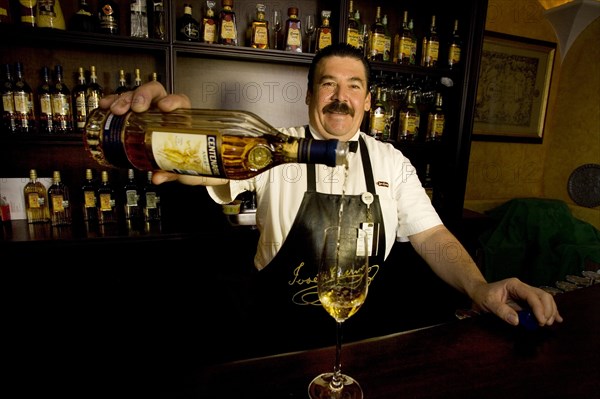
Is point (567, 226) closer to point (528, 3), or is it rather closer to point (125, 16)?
point (528, 3)

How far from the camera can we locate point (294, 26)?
87.7 inches

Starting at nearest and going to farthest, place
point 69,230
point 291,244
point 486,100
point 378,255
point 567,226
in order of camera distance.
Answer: point 291,244 < point 378,255 < point 69,230 < point 567,226 < point 486,100

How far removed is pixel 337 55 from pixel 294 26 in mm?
822

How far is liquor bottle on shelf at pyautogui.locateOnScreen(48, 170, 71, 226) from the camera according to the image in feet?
6.48

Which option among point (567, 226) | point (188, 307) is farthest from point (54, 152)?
point (567, 226)

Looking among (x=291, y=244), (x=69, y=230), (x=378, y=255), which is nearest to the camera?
(x=291, y=244)

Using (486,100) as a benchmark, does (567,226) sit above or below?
below

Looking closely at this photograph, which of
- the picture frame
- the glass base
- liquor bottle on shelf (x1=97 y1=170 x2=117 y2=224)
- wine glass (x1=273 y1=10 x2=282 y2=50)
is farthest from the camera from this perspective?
the picture frame

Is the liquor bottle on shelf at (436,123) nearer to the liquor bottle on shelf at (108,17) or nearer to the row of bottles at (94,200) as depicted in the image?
the row of bottles at (94,200)

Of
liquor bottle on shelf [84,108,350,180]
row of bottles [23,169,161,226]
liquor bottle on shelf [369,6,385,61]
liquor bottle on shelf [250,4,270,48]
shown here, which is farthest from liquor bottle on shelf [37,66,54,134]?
liquor bottle on shelf [369,6,385,61]

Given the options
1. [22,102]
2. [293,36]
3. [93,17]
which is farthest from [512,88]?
[22,102]

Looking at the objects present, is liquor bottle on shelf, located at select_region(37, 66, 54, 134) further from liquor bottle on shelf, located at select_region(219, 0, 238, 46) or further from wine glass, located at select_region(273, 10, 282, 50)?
wine glass, located at select_region(273, 10, 282, 50)

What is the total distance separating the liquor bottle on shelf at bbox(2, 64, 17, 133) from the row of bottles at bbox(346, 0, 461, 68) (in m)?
1.76

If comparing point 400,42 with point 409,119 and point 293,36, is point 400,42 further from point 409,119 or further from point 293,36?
point 293,36
